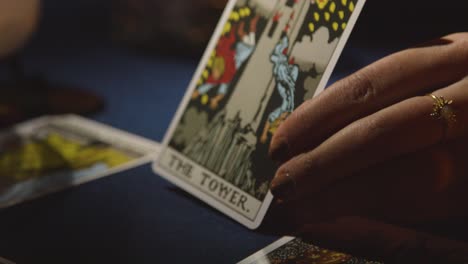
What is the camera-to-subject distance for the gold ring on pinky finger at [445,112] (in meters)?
0.77

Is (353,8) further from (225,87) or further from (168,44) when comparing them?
(168,44)

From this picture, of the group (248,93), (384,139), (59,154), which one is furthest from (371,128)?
(59,154)

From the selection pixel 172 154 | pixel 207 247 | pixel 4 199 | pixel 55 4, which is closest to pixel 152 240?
pixel 207 247

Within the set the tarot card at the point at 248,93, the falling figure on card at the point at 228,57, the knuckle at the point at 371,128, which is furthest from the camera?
the falling figure on card at the point at 228,57

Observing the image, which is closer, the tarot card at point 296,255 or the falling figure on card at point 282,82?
the tarot card at point 296,255

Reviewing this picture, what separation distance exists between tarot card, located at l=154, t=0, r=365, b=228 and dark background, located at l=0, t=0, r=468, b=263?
2.1 inches

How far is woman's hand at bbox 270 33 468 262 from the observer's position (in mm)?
765

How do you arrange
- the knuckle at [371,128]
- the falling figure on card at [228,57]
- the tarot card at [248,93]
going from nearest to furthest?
the knuckle at [371,128] → the tarot card at [248,93] → the falling figure on card at [228,57]

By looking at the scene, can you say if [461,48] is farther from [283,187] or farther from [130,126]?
[130,126]

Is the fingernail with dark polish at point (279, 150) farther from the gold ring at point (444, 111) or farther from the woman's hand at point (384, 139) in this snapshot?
the gold ring at point (444, 111)

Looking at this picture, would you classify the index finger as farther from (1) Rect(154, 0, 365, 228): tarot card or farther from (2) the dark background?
(2) the dark background

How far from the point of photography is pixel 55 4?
2723 millimetres

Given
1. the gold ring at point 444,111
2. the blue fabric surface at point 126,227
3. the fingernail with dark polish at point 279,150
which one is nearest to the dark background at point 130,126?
the blue fabric surface at point 126,227

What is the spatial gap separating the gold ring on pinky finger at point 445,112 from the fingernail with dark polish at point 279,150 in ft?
0.68
